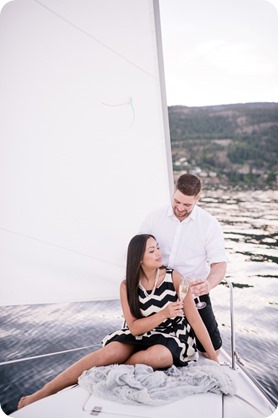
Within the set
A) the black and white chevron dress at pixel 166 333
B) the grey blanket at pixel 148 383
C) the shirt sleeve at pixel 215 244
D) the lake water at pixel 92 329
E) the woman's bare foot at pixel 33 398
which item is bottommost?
the lake water at pixel 92 329

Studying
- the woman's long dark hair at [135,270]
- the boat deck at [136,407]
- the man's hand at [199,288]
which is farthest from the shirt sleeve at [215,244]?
the boat deck at [136,407]

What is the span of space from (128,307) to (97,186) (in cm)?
69

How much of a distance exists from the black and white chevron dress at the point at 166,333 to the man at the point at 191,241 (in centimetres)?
13

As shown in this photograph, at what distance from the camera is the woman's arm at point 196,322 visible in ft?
6.31

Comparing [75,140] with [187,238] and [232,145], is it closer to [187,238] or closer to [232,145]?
[187,238]

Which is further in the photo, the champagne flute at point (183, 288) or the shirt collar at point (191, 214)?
→ the shirt collar at point (191, 214)

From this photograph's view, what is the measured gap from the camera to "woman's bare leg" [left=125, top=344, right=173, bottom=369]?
181 centimetres

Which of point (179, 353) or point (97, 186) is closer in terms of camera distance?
point (179, 353)

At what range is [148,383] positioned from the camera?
1695 mm

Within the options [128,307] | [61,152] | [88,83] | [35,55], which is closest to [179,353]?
[128,307]

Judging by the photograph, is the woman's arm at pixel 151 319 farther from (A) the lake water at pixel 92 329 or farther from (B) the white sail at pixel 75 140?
(A) the lake water at pixel 92 329

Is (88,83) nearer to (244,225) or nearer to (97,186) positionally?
(97,186)

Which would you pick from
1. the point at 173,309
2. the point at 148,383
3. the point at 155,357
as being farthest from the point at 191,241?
the point at 148,383

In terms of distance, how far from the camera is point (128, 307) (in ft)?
6.31
